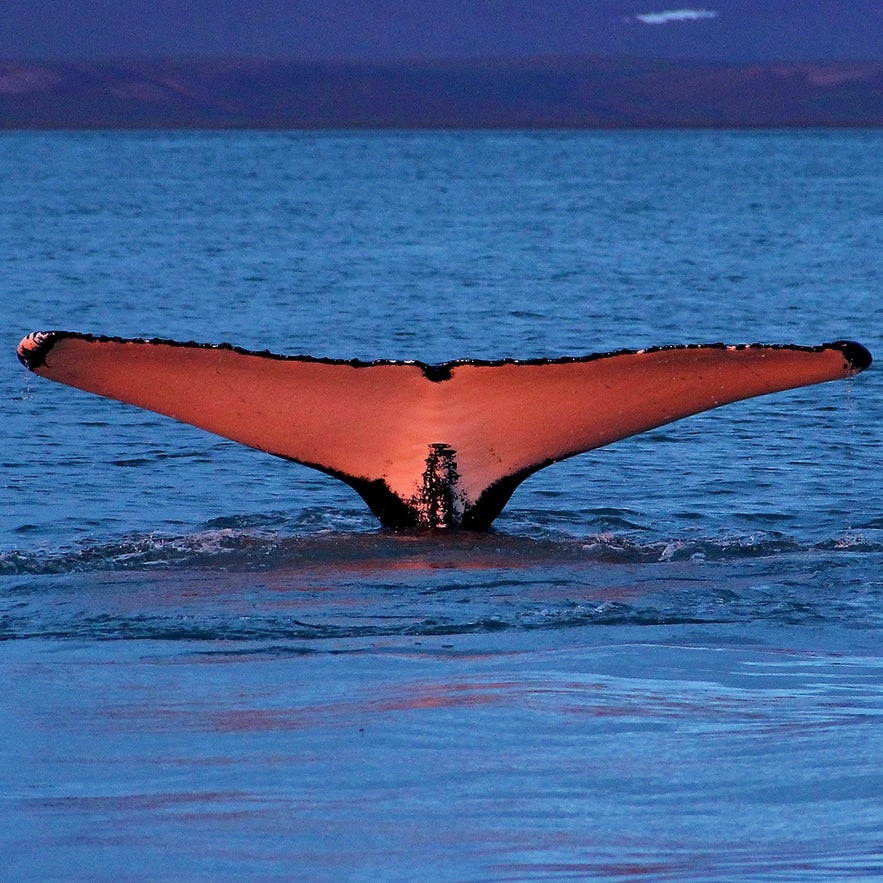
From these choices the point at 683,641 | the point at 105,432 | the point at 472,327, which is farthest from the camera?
the point at 472,327

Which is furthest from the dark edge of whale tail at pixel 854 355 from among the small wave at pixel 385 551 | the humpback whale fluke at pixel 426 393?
the small wave at pixel 385 551

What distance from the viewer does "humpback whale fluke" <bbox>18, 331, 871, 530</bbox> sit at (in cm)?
743

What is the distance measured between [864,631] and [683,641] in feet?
2.64

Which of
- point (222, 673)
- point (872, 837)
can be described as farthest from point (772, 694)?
point (222, 673)

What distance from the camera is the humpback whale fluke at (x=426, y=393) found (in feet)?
24.4

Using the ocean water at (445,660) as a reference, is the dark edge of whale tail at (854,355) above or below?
above

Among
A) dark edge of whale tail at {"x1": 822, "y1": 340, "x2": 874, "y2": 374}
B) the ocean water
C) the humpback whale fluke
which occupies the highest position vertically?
dark edge of whale tail at {"x1": 822, "y1": 340, "x2": 874, "y2": 374}

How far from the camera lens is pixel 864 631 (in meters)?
7.25

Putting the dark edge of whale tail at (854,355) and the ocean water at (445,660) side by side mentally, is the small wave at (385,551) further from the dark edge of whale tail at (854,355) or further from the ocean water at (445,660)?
the dark edge of whale tail at (854,355)

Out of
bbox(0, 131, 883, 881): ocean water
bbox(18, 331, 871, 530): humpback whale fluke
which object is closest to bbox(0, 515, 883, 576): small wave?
bbox(0, 131, 883, 881): ocean water

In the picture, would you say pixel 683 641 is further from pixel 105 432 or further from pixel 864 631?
pixel 105 432

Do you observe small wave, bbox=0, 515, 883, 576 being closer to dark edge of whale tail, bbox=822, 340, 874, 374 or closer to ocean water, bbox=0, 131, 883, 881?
ocean water, bbox=0, 131, 883, 881

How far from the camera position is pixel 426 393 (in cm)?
795

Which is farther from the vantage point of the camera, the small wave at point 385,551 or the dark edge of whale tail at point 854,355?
the small wave at point 385,551
